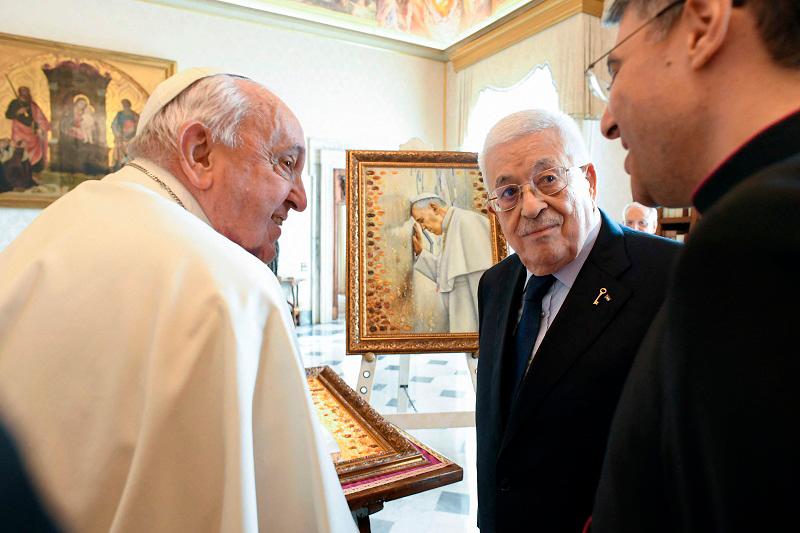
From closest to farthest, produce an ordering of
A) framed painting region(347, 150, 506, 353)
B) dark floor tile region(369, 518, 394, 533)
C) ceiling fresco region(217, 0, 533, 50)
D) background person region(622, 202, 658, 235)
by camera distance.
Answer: dark floor tile region(369, 518, 394, 533), framed painting region(347, 150, 506, 353), background person region(622, 202, 658, 235), ceiling fresco region(217, 0, 533, 50)

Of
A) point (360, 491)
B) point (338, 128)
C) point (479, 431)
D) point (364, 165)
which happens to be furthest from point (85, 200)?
point (338, 128)

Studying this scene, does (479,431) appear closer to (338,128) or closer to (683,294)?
(683,294)

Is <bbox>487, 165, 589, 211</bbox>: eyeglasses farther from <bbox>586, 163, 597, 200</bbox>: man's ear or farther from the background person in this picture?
the background person

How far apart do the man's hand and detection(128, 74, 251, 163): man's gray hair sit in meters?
2.45

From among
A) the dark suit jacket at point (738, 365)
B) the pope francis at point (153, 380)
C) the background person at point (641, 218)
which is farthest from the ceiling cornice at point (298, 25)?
the dark suit jacket at point (738, 365)

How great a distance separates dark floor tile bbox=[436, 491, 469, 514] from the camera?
10.8ft

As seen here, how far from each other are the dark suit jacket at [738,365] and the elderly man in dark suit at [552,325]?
0.89 metres

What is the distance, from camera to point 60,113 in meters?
7.41

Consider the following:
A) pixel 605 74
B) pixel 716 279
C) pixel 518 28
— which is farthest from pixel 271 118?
pixel 518 28

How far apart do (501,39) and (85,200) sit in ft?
29.8

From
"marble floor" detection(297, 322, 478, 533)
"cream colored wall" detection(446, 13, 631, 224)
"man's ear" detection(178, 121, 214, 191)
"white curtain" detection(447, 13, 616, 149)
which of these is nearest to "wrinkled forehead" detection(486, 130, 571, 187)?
"man's ear" detection(178, 121, 214, 191)

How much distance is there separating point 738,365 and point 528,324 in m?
1.26

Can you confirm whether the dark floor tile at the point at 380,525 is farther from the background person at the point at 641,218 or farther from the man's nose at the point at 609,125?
the background person at the point at 641,218

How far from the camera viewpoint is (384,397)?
225 inches
